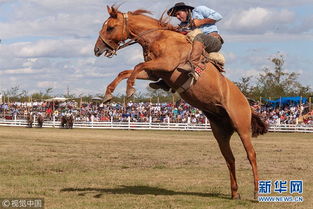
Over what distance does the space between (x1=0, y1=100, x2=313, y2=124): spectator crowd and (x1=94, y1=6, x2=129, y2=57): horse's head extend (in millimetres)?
35032

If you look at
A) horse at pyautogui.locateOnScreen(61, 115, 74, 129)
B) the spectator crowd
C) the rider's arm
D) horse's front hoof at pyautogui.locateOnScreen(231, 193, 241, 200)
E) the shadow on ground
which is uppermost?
the rider's arm

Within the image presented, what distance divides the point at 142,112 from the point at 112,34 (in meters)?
46.2

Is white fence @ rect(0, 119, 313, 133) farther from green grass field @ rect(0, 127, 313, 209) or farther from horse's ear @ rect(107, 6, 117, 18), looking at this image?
horse's ear @ rect(107, 6, 117, 18)

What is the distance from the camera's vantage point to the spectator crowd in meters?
48.6

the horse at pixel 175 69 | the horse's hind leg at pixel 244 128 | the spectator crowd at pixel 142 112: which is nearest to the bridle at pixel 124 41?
the horse at pixel 175 69

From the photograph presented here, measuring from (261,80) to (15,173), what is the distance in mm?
64626

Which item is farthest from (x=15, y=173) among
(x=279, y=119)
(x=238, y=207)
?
(x=279, y=119)

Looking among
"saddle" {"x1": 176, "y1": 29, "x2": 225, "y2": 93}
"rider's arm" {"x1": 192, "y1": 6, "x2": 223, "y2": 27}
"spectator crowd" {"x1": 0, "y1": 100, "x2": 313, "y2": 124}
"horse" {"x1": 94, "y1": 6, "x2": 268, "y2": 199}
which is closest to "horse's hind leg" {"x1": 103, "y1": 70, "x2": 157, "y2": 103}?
"horse" {"x1": 94, "y1": 6, "x2": 268, "y2": 199}

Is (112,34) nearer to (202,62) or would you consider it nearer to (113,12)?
(113,12)

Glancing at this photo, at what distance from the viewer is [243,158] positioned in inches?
759

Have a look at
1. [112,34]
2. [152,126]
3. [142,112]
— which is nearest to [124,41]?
[112,34]

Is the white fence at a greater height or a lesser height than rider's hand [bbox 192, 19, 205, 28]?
lesser

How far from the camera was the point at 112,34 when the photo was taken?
10312mm

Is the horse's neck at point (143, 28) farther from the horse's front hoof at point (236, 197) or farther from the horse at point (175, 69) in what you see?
the horse's front hoof at point (236, 197)
